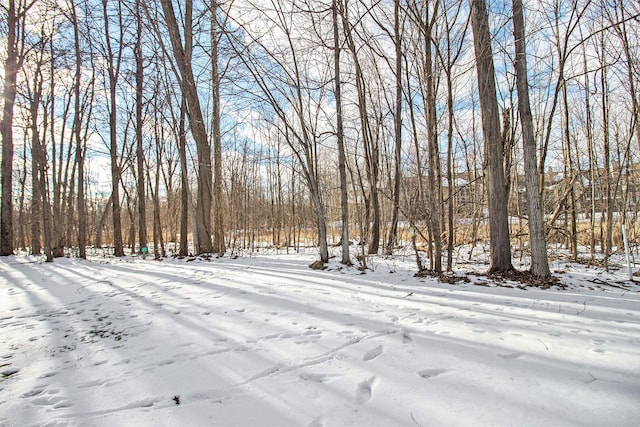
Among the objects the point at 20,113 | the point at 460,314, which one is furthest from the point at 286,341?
the point at 20,113

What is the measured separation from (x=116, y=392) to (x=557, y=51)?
318 inches

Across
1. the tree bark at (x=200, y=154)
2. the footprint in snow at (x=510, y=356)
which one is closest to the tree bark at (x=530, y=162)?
the footprint in snow at (x=510, y=356)

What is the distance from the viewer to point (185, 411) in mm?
1339

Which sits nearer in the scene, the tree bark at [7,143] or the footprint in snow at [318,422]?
the footprint in snow at [318,422]

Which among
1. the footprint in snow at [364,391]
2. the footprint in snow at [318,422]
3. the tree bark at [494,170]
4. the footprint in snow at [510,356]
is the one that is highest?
the tree bark at [494,170]

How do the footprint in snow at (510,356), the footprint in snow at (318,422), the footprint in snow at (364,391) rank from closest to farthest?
1. the footprint in snow at (318,422)
2. the footprint in snow at (364,391)
3. the footprint in snow at (510,356)

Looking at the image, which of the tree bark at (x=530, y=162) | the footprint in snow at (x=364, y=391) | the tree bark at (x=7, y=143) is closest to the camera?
the footprint in snow at (x=364, y=391)

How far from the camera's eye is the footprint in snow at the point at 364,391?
4.59ft

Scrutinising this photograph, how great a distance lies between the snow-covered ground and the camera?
1.31 metres

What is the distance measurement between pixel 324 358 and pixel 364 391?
42cm

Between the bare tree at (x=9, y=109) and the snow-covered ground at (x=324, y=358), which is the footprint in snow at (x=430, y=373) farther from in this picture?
the bare tree at (x=9, y=109)

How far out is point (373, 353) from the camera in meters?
1.90

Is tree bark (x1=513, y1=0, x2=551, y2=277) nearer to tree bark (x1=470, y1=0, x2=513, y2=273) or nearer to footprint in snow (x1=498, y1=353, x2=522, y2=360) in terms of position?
tree bark (x1=470, y1=0, x2=513, y2=273)

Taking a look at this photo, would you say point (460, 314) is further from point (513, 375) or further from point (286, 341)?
point (286, 341)
